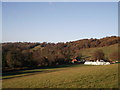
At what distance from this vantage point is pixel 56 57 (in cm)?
8200

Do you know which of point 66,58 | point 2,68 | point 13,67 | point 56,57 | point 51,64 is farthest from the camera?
point 66,58

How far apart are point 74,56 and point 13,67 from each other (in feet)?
204

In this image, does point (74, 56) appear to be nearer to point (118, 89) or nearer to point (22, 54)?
point (22, 54)

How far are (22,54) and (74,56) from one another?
2232 inches

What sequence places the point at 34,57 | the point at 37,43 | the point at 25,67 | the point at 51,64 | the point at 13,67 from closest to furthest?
1. the point at 13,67
2. the point at 25,67
3. the point at 34,57
4. the point at 51,64
5. the point at 37,43

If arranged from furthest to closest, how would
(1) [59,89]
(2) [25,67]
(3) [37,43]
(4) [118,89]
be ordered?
1. (3) [37,43]
2. (2) [25,67]
3. (1) [59,89]
4. (4) [118,89]

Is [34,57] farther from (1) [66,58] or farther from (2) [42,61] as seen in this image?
(1) [66,58]

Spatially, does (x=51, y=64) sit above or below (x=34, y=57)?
below

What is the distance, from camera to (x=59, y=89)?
11977 millimetres

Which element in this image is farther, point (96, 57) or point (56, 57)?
point (96, 57)

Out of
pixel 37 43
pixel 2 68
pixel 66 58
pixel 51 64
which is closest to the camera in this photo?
pixel 2 68

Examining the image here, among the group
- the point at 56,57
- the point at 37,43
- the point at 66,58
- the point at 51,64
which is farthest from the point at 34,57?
the point at 37,43

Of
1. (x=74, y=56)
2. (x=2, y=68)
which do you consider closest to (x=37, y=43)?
(x=74, y=56)

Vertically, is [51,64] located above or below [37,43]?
below
